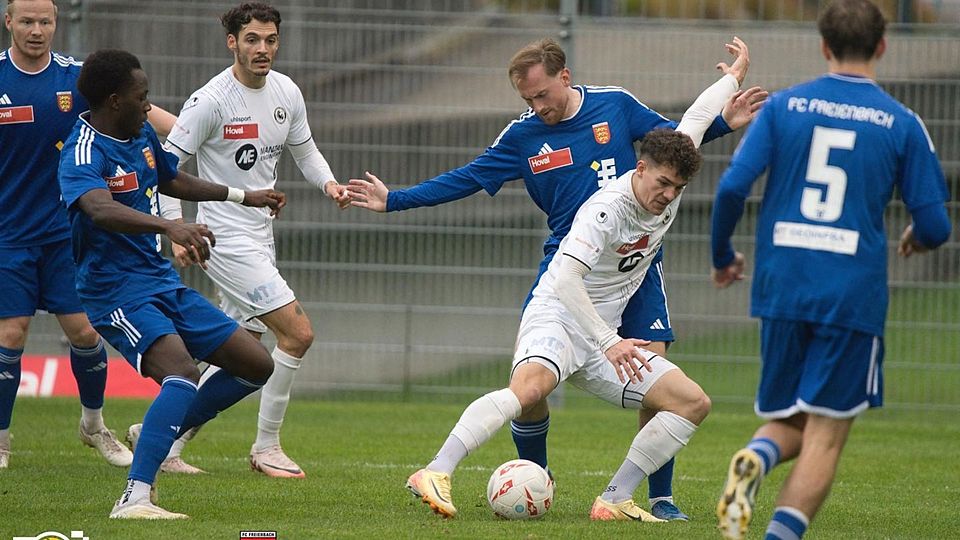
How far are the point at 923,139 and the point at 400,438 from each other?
600 cm

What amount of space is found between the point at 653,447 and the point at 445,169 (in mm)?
6834

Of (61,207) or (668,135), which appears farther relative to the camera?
(61,207)

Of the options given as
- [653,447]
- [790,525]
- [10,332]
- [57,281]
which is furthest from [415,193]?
[790,525]

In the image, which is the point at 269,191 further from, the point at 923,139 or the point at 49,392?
the point at 49,392

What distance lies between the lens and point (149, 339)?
19.7 feet

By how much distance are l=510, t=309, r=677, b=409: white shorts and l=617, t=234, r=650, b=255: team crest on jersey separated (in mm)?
413

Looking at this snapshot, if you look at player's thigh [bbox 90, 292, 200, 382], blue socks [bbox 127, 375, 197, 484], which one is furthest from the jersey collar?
blue socks [bbox 127, 375, 197, 484]

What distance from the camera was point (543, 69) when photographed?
6570 millimetres

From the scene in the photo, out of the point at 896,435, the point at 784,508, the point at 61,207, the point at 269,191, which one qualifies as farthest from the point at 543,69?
the point at 896,435

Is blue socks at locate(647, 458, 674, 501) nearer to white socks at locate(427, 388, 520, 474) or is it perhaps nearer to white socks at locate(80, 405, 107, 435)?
white socks at locate(427, 388, 520, 474)

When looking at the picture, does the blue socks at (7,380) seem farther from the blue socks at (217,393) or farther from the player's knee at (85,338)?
the blue socks at (217,393)

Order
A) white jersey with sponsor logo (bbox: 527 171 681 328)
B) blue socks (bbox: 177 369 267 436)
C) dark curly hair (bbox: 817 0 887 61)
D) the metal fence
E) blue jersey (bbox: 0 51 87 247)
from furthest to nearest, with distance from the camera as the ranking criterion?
the metal fence
blue jersey (bbox: 0 51 87 247)
blue socks (bbox: 177 369 267 436)
white jersey with sponsor logo (bbox: 527 171 681 328)
dark curly hair (bbox: 817 0 887 61)

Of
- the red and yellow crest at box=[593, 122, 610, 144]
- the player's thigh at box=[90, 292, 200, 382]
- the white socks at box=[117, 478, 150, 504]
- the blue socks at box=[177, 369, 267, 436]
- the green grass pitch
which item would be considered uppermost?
the red and yellow crest at box=[593, 122, 610, 144]

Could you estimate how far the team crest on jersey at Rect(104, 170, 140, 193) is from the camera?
609cm
